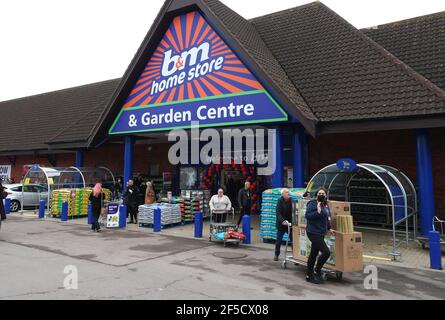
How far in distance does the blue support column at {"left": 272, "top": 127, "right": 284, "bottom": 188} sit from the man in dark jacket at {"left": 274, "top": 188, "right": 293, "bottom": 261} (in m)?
3.19

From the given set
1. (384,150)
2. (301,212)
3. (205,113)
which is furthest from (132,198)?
(384,150)

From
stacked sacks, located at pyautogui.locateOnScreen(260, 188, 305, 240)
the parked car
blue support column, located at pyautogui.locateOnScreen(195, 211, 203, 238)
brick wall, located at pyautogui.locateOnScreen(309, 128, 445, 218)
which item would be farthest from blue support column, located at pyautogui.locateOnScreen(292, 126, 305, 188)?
the parked car

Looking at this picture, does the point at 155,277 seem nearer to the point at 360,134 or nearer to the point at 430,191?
the point at 430,191

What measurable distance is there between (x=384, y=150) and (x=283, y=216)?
23.8ft

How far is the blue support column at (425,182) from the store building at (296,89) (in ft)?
0.09

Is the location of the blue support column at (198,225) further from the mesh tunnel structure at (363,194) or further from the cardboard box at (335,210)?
the cardboard box at (335,210)

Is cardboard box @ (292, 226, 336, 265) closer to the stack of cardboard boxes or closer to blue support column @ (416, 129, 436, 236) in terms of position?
the stack of cardboard boxes

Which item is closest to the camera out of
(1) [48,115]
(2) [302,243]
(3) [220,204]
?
(2) [302,243]

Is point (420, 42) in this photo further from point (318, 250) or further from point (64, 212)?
point (64, 212)

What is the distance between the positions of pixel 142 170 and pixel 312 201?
50.8ft

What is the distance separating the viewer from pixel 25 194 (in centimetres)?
1838

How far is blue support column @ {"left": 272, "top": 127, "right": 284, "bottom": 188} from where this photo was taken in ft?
37.7

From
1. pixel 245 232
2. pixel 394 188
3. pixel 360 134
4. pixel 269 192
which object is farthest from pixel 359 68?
pixel 245 232

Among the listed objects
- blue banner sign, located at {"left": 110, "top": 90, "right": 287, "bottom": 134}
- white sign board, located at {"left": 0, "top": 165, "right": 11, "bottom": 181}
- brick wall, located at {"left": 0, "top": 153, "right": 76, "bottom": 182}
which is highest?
blue banner sign, located at {"left": 110, "top": 90, "right": 287, "bottom": 134}
